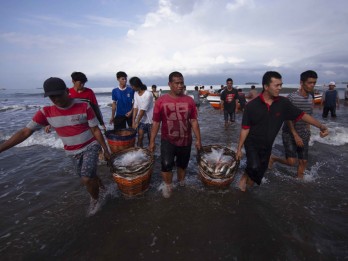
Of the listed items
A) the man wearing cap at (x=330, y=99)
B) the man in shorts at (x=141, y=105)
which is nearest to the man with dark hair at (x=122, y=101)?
the man in shorts at (x=141, y=105)

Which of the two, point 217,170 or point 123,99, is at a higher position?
point 123,99

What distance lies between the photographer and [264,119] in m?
3.69

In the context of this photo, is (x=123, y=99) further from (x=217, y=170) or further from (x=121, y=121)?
(x=217, y=170)

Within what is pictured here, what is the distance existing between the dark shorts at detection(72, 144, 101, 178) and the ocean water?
842 millimetres

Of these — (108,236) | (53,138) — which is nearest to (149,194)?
(108,236)

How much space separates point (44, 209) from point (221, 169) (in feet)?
11.4

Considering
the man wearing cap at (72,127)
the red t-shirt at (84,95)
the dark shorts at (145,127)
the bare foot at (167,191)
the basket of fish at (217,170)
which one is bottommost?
the bare foot at (167,191)

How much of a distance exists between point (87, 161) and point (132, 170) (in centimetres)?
80

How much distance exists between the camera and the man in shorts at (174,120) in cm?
396

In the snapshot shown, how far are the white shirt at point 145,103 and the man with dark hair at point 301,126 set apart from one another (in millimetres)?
3442

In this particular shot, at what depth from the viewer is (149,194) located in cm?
442

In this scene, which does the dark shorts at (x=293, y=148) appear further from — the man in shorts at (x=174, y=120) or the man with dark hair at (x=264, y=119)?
the man in shorts at (x=174, y=120)

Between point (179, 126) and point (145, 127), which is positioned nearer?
point (179, 126)

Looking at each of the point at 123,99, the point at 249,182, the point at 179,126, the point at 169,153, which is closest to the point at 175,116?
the point at 179,126
